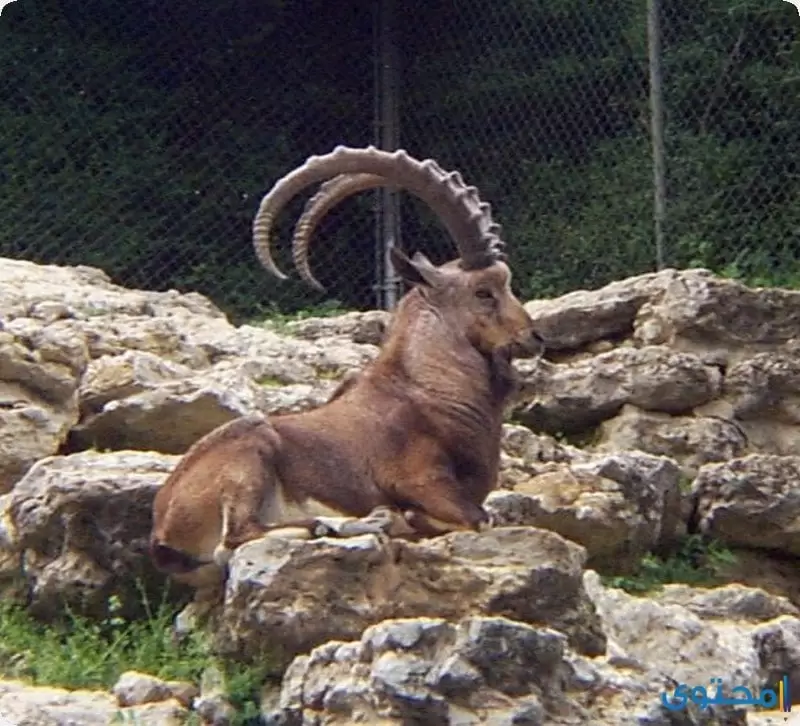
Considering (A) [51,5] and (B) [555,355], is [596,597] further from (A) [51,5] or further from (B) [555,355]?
(A) [51,5]

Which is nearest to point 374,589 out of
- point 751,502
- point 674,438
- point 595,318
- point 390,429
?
point 390,429

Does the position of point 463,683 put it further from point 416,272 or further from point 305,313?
point 305,313

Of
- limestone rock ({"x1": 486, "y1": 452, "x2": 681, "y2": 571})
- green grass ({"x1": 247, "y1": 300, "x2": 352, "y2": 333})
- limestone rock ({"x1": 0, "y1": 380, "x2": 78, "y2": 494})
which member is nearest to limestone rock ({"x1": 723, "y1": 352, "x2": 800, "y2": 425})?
limestone rock ({"x1": 486, "y1": 452, "x2": 681, "y2": 571})

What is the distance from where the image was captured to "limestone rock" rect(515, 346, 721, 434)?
372 inches

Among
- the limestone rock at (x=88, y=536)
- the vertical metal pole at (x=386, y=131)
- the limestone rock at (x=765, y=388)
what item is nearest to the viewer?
the limestone rock at (x=88, y=536)

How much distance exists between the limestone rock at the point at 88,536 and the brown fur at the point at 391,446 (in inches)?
10.2

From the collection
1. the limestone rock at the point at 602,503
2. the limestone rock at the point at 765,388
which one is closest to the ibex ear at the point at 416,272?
the limestone rock at the point at 602,503

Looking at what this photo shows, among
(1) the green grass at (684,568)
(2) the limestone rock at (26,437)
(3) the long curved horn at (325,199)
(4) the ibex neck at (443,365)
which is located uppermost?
(3) the long curved horn at (325,199)

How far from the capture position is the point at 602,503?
823cm

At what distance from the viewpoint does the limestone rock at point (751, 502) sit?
349 inches

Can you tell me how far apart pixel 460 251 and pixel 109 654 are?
74.9 inches

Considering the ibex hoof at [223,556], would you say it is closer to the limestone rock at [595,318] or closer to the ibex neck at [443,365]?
the ibex neck at [443,365]

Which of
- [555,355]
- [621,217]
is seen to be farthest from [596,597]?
[621,217]

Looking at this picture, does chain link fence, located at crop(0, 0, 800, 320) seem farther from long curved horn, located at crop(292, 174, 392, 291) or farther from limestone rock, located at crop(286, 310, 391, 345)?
long curved horn, located at crop(292, 174, 392, 291)
